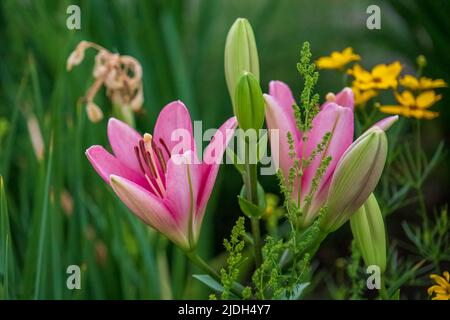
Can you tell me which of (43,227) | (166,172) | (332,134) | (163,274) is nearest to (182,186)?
(166,172)

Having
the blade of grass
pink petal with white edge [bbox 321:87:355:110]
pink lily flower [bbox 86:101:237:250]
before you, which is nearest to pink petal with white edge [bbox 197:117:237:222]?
pink lily flower [bbox 86:101:237:250]

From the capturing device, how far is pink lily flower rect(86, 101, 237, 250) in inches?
20.7

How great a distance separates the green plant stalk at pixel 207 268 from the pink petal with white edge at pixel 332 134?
3.3 inches

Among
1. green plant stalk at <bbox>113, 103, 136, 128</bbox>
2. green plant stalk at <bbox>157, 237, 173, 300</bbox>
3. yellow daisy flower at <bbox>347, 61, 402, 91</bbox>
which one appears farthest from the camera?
green plant stalk at <bbox>157, 237, 173, 300</bbox>

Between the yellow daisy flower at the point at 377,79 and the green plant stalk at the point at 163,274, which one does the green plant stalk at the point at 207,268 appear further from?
the green plant stalk at the point at 163,274

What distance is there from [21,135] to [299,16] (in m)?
0.76

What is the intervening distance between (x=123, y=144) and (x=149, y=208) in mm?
71

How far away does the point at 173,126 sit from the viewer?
0.58m

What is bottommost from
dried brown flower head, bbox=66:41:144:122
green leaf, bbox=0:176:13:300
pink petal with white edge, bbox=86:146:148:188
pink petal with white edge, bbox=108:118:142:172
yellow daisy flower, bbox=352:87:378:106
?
green leaf, bbox=0:176:13:300

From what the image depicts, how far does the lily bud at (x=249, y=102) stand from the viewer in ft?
1.72

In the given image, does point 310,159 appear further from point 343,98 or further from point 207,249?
point 207,249

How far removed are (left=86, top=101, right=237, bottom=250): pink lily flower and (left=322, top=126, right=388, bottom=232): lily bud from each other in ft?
0.27

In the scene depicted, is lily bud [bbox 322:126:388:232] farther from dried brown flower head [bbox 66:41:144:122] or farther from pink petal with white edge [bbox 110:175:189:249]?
dried brown flower head [bbox 66:41:144:122]
